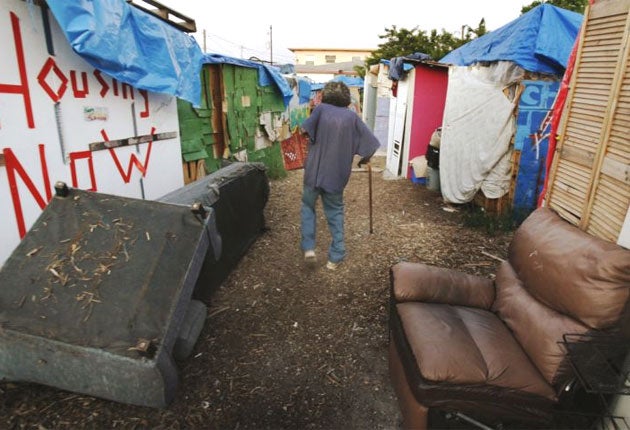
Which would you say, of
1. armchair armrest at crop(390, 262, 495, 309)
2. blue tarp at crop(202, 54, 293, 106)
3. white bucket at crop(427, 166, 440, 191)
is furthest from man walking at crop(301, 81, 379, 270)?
white bucket at crop(427, 166, 440, 191)

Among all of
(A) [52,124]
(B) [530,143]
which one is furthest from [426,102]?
(A) [52,124]

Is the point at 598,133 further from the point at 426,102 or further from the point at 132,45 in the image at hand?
the point at 426,102

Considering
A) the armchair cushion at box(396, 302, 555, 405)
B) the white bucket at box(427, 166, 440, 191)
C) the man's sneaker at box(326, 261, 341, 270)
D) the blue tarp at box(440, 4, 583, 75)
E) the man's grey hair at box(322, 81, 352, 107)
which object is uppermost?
the blue tarp at box(440, 4, 583, 75)

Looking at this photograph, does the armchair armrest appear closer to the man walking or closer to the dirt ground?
the dirt ground

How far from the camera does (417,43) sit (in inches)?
607

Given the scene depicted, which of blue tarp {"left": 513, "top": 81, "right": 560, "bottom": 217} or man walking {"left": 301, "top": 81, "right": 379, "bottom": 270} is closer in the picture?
man walking {"left": 301, "top": 81, "right": 379, "bottom": 270}

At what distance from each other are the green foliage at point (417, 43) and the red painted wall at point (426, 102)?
20.8ft

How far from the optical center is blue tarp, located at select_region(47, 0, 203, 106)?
10.0 ft

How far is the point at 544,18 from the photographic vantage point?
545 cm

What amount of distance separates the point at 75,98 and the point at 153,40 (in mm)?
1075

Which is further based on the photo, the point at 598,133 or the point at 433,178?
the point at 433,178

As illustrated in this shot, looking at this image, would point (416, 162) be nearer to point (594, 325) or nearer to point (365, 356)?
point (365, 356)

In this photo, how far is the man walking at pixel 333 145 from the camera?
4.02m

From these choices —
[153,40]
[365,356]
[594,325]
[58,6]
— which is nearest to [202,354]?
[365,356]
